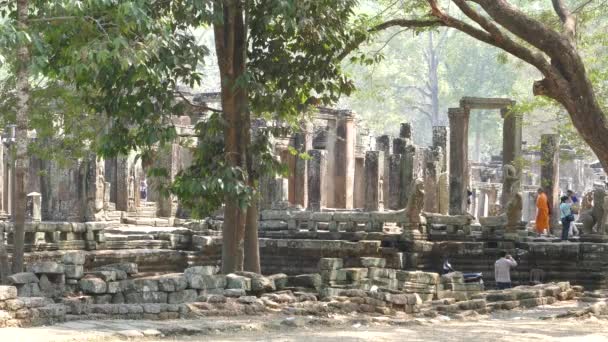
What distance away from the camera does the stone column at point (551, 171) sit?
102 feet

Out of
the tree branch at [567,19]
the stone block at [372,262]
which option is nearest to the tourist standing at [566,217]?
the stone block at [372,262]

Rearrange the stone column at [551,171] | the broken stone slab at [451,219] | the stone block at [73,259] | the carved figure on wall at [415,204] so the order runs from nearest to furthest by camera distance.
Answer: the stone block at [73,259], the carved figure on wall at [415,204], the broken stone slab at [451,219], the stone column at [551,171]

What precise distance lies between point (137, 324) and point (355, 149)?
3061 cm

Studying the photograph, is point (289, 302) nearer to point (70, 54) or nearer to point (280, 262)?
point (70, 54)

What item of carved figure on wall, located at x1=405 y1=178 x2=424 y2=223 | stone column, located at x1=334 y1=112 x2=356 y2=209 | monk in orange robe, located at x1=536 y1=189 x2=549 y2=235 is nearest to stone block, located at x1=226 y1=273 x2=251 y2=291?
carved figure on wall, located at x1=405 y1=178 x2=424 y2=223

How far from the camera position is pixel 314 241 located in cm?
2639

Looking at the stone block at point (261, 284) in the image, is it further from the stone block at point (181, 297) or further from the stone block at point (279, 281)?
the stone block at point (181, 297)

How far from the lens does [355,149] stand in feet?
144

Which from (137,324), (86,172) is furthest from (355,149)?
(137,324)

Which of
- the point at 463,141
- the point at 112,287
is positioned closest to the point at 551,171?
the point at 463,141

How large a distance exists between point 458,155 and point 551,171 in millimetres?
2593

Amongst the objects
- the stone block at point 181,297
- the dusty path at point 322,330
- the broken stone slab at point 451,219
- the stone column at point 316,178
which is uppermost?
the stone column at point 316,178

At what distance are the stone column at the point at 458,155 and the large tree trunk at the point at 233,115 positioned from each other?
559 inches

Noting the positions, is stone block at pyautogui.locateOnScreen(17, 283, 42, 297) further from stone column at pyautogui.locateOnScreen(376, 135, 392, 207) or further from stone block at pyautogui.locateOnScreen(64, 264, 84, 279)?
stone column at pyautogui.locateOnScreen(376, 135, 392, 207)
